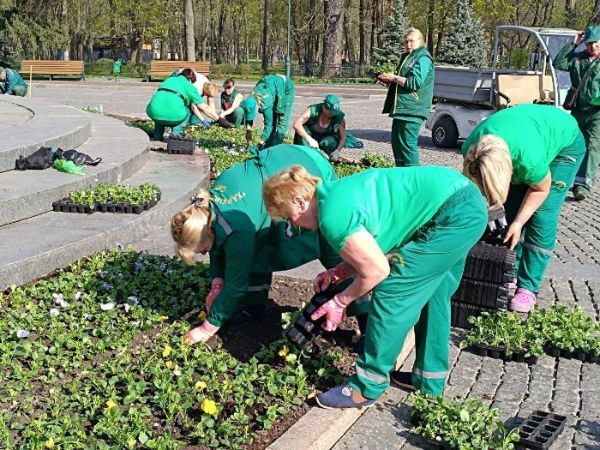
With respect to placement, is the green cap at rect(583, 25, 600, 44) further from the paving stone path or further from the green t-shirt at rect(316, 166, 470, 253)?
the green t-shirt at rect(316, 166, 470, 253)

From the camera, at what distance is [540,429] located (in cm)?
362

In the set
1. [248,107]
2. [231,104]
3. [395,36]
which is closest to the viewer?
[248,107]

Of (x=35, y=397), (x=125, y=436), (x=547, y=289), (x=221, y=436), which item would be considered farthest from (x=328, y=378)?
(x=547, y=289)

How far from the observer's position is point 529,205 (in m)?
4.89

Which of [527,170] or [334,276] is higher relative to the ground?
[527,170]

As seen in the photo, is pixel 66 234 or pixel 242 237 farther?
pixel 66 234

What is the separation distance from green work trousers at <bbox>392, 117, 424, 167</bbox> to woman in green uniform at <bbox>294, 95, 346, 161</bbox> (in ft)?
3.21

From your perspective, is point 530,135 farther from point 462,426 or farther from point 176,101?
point 176,101

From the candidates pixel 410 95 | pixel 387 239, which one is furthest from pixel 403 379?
pixel 410 95

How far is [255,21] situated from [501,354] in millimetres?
61380

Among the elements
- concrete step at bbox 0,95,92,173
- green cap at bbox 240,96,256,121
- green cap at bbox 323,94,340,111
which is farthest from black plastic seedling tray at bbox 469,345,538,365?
green cap at bbox 240,96,256,121

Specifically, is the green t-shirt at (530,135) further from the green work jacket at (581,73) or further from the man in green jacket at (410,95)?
the green work jacket at (581,73)

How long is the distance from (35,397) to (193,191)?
464 cm

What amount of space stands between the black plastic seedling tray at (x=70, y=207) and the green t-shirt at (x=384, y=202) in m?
3.91
